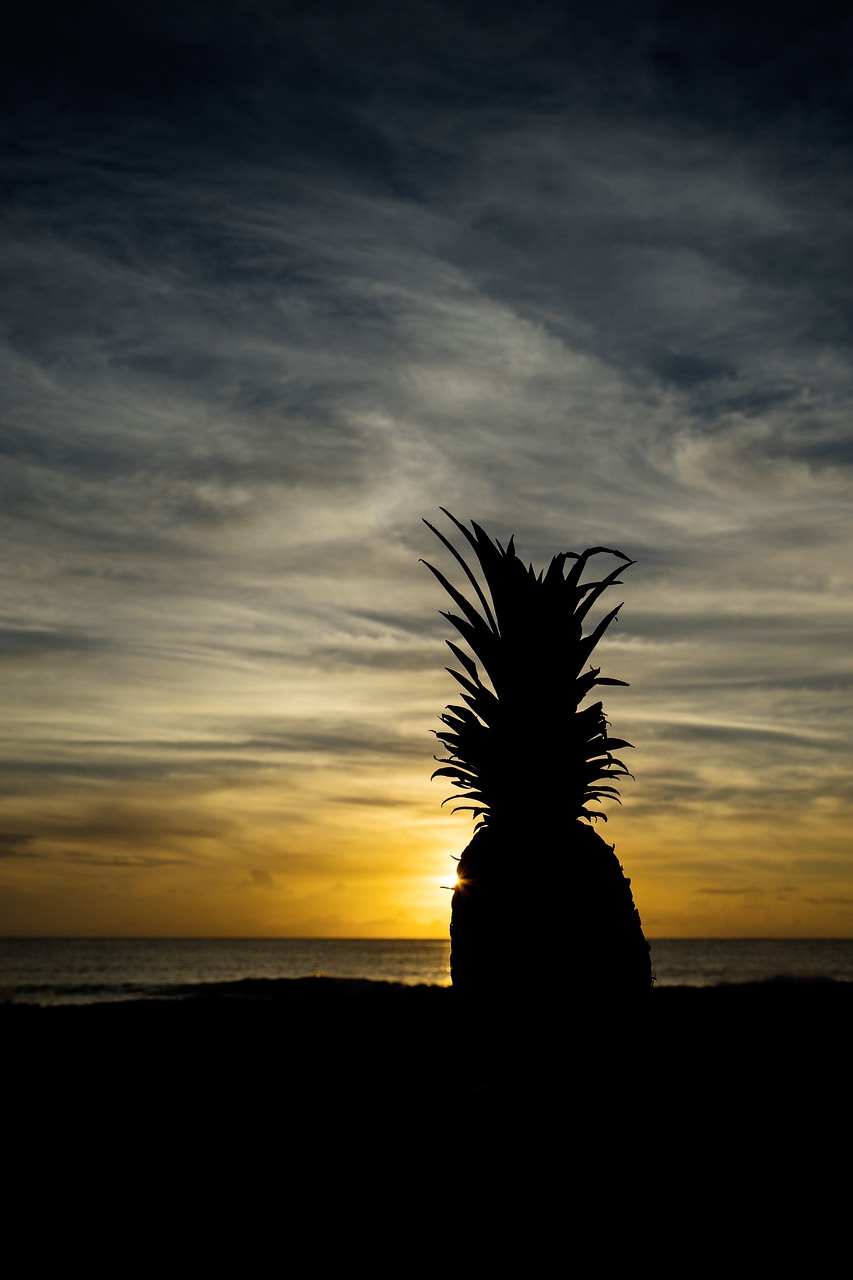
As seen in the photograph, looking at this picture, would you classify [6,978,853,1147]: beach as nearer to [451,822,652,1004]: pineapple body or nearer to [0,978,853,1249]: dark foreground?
[0,978,853,1249]: dark foreground

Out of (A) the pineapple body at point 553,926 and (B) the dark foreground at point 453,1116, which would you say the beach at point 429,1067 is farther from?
(A) the pineapple body at point 553,926

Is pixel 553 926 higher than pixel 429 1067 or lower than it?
higher

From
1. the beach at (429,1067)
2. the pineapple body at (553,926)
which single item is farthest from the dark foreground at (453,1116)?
the pineapple body at (553,926)

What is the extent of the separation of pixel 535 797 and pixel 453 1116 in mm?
2257

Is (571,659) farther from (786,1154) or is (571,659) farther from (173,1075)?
(173,1075)

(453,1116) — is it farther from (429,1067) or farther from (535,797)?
(429,1067)

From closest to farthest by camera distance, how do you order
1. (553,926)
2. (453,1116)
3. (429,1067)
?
(453,1116) < (553,926) < (429,1067)

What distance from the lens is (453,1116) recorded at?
233 inches

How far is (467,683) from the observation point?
7480 mm

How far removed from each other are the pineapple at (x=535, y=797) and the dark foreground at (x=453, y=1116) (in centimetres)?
37

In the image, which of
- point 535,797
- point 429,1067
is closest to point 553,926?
point 535,797

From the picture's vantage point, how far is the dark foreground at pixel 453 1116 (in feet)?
18.1

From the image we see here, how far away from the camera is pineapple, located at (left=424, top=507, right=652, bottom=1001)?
21.7 ft

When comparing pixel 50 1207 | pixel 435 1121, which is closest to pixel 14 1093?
pixel 50 1207
